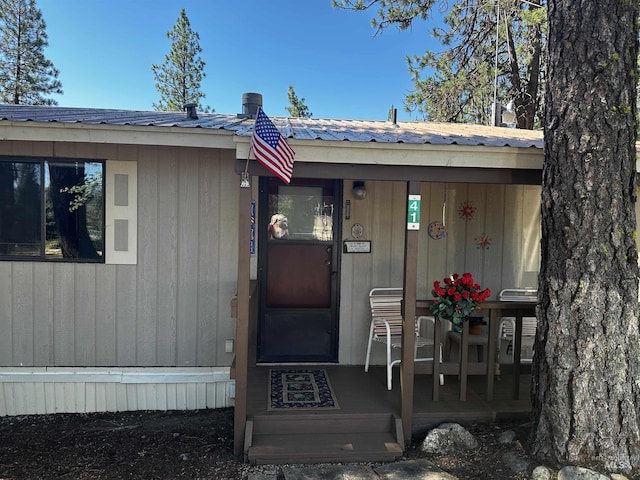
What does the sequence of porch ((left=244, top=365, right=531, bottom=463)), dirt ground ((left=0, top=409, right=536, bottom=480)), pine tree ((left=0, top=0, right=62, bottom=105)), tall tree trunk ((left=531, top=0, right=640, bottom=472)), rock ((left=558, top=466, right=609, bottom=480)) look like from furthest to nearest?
pine tree ((left=0, top=0, right=62, bottom=105)) < porch ((left=244, top=365, right=531, bottom=463)) < dirt ground ((left=0, top=409, right=536, bottom=480)) < tall tree trunk ((left=531, top=0, right=640, bottom=472)) < rock ((left=558, top=466, right=609, bottom=480))

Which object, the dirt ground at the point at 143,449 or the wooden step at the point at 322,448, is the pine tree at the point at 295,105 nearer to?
the dirt ground at the point at 143,449

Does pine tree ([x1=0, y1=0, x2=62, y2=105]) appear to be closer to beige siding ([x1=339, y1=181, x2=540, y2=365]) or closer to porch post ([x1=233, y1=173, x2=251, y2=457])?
beige siding ([x1=339, y1=181, x2=540, y2=365])

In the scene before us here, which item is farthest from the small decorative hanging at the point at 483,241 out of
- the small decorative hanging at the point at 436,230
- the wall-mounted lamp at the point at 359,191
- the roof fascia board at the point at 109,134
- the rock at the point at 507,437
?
the roof fascia board at the point at 109,134

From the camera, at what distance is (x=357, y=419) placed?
3371 millimetres

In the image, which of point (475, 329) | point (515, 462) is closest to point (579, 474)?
point (515, 462)

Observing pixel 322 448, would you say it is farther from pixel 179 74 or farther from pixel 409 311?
pixel 179 74

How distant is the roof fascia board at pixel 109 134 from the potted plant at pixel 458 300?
2.08m

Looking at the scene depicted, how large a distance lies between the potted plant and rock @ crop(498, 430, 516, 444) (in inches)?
31.7

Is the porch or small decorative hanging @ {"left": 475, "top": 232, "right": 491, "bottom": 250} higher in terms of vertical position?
small decorative hanging @ {"left": 475, "top": 232, "right": 491, "bottom": 250}

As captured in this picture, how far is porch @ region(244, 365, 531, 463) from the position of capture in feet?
10.3

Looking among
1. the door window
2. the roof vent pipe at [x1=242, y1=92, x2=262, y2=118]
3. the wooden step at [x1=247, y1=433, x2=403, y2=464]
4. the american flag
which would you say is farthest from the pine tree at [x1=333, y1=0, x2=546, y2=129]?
the wooden step at [x1=247, y1=433, x2=403, y2=464]

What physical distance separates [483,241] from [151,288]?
3.30 metres

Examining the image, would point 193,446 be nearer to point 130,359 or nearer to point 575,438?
point 130,359

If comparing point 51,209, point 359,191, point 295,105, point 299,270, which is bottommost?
point 299,270
